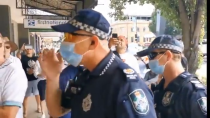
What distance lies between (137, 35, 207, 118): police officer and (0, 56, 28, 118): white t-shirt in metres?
0.98

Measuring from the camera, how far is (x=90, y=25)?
158 cm

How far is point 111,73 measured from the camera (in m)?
1.51

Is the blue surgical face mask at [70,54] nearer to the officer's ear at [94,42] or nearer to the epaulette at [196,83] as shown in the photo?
the officer's ear at [94,42]

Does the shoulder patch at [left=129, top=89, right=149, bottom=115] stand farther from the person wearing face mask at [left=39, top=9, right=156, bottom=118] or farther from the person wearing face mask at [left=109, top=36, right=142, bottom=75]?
the person wearing face mask at [left=109, top=36, right=142, bottom=75]

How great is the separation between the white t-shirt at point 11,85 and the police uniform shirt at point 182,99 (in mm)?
982

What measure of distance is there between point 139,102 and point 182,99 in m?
0.57

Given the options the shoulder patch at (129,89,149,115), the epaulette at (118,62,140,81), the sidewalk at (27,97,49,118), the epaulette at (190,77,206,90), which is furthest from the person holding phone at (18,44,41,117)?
the shoulder patch at (129,89,149,115)

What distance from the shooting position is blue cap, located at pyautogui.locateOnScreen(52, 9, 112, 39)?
5.20 ft

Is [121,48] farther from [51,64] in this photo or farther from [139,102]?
[139,102]

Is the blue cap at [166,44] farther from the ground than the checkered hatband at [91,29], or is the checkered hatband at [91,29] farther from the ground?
the checkered hatband at [91,29]

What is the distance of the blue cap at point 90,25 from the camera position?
1584mm

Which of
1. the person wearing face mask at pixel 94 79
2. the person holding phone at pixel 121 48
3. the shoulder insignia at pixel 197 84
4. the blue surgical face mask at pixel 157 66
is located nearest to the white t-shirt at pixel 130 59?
the person holding phone at pixel 121 48

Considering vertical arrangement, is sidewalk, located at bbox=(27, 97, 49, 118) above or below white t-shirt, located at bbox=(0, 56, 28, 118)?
below

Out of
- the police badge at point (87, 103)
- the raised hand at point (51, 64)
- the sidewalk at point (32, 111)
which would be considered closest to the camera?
the police badge at point (87, 103)
